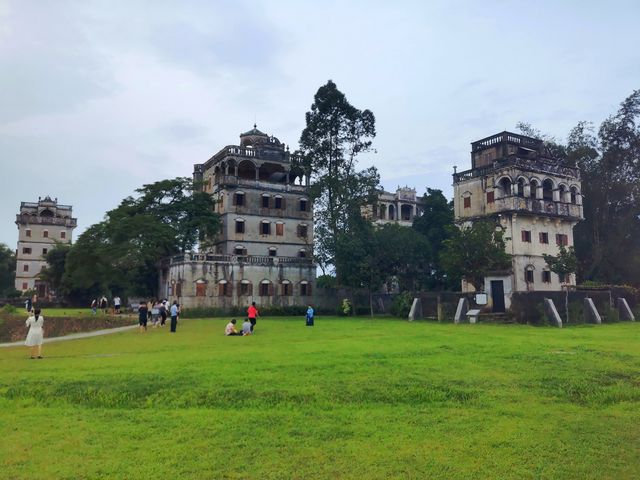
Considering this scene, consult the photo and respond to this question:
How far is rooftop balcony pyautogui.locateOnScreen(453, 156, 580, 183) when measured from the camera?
131 ft

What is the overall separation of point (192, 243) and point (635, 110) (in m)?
39.4

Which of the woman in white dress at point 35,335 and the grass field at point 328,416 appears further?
the woman in white dress at point 35,335

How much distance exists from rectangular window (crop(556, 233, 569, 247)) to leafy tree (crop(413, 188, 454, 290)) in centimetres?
896

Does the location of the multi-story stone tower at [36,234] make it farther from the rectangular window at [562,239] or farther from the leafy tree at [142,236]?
the rectangular window at [562,239]

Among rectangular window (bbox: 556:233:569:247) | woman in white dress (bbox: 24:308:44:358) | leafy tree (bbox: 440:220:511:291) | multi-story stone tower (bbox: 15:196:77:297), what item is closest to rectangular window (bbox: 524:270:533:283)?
rectangular window (bbox: 556:233:569:247)

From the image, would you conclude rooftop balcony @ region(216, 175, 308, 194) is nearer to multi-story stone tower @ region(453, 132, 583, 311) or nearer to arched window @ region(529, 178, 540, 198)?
multi-story stone tower @ region(453, 132, 583, 311)

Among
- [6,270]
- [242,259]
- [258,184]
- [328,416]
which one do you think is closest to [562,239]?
[242,259]

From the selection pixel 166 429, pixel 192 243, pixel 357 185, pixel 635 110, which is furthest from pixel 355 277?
pixel 166 429

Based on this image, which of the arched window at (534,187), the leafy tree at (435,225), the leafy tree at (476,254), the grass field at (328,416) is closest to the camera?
the grass field at (328,416)

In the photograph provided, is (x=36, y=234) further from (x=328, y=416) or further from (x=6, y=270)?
(x=328, y=416)

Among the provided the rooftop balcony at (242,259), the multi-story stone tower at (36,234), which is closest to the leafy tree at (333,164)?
the rooftop balcony at (242,259)

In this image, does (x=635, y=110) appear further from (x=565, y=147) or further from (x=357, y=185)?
(x=357, y=185)

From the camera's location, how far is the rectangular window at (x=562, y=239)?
42356 mm

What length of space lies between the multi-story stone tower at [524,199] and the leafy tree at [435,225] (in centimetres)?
535
